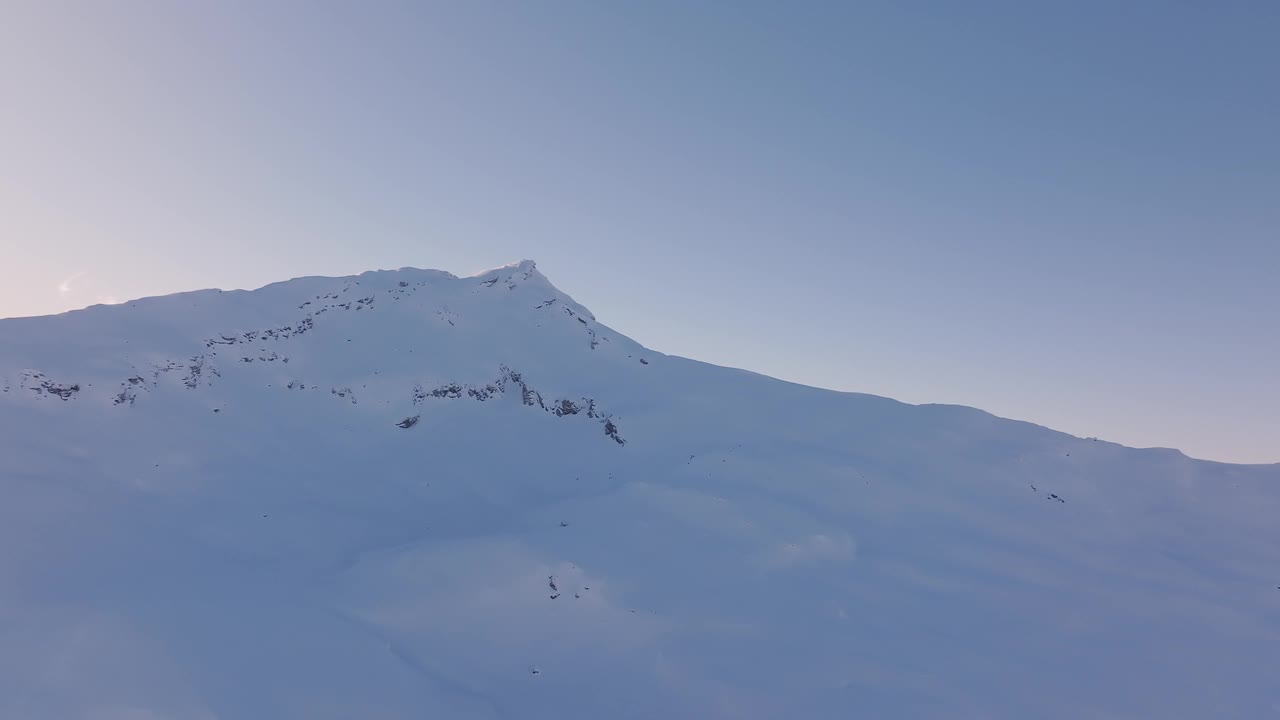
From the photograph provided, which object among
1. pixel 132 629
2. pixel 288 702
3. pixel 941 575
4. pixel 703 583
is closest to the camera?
pixel 288 702

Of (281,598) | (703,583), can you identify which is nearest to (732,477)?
(703,583)

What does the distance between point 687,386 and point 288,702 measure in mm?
22489

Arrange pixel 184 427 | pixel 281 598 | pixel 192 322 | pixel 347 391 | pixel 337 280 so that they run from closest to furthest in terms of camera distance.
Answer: pixel 281 598
pixel 184 427
pixel 347 391
pixel 192 322
pixel 337 280

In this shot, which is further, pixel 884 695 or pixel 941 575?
pixel 941 575

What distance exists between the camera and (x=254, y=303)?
98.8ft

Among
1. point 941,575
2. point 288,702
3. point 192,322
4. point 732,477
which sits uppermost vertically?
point 192,322

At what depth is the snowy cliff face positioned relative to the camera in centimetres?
1077

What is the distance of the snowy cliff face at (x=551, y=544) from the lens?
35.3ft

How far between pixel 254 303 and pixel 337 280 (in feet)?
15.3

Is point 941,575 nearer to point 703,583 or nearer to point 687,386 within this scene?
point 703,583

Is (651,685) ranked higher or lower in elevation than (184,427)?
lower

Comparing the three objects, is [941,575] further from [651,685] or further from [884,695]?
[651,685]

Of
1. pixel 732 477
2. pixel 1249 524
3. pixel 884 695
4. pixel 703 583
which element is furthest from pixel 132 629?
pixel 1249 524

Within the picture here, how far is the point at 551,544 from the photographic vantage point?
15.6 meters
